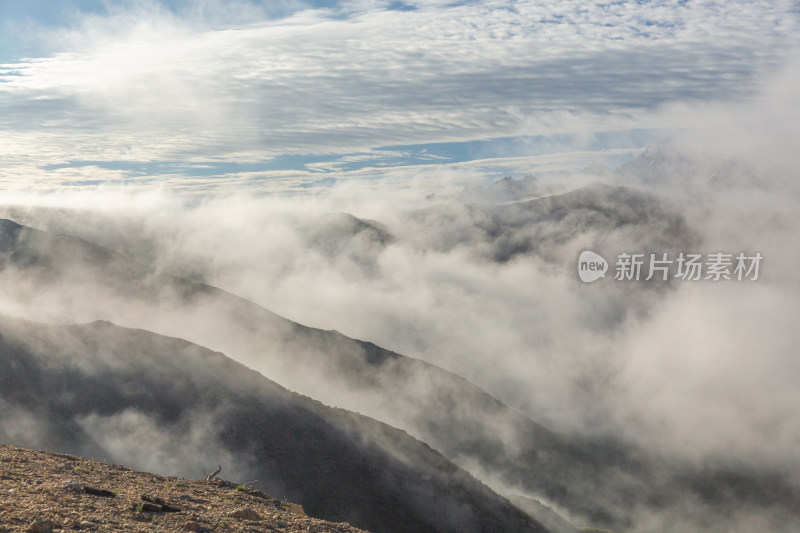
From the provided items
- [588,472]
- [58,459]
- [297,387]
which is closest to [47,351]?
[58,459]

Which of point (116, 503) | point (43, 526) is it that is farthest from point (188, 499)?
point (43, 526)

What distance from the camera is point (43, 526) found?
15.7 m

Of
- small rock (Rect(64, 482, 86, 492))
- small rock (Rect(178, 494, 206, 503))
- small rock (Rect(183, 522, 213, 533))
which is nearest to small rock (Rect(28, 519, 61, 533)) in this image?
small rock (Rect(183, 522, 213, 533))

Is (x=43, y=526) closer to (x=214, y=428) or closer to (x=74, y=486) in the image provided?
(x=74, y=486)

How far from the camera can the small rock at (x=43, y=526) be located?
15.5m

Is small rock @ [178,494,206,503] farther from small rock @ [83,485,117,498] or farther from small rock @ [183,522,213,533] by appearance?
small rock @ [183,522,213,533]

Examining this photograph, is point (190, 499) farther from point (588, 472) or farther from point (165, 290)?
point (588, 472)

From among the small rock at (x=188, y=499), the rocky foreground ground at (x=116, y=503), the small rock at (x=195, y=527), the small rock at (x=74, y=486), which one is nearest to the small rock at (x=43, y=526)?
the rocky foreground ground at (x=116, y=503)

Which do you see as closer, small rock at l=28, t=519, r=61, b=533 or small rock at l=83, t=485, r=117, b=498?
small rock at l=28, t=519, r=61, b=533

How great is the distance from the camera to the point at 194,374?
65562mm

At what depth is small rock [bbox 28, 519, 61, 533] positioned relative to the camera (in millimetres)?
15547

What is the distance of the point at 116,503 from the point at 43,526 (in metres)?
4.24

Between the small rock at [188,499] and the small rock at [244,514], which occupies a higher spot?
the small rock at [244,514]

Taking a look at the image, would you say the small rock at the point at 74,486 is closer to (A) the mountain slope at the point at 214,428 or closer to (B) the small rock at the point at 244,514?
(B) the small rock at the point at 244,514
